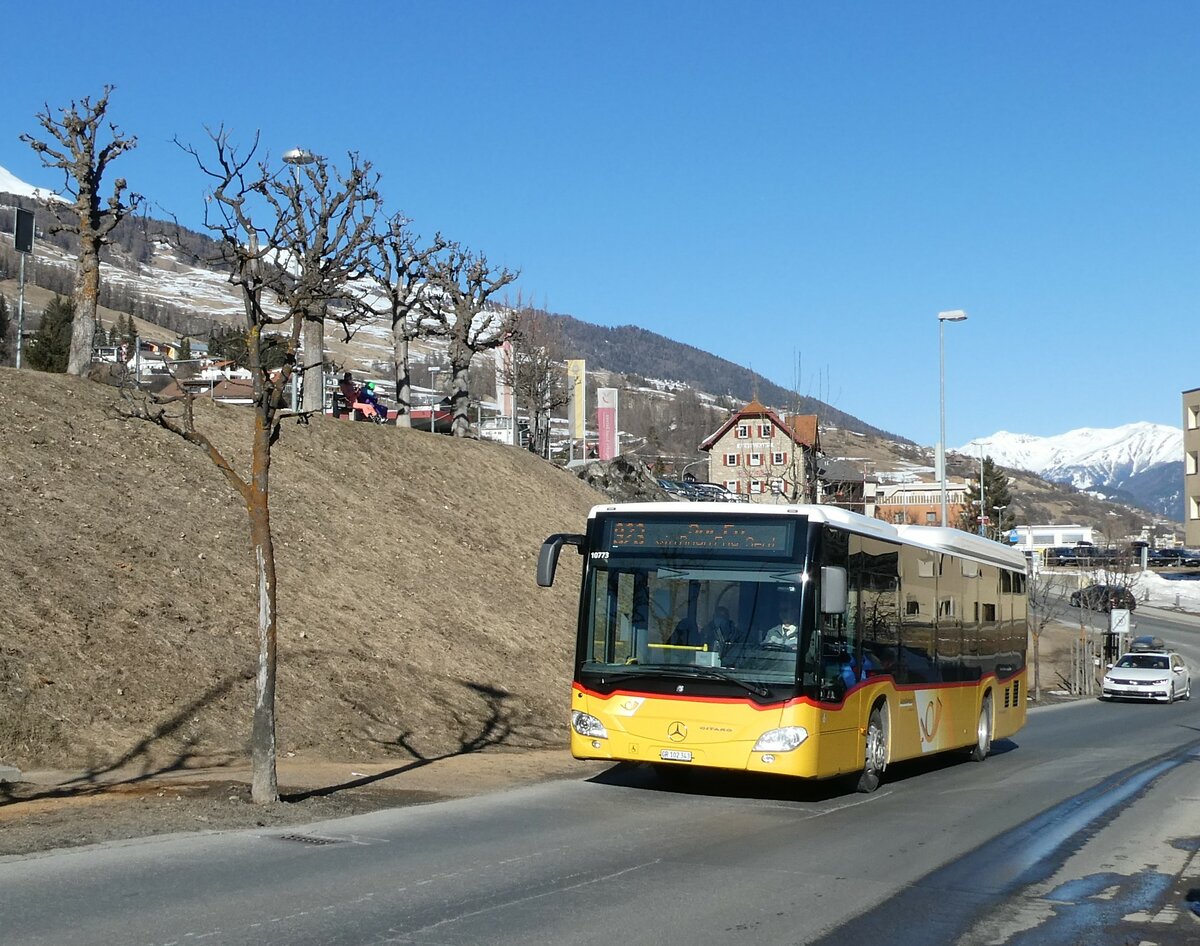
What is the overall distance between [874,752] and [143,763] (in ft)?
26.5

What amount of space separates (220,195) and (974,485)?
120876 mm

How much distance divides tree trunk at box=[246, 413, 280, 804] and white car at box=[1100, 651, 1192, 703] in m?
36.2

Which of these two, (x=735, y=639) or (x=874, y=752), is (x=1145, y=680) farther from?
(x=735, y=639)

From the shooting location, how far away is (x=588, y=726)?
→ 13938mm

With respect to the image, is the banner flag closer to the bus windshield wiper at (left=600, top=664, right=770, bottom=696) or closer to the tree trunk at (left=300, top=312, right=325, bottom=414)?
the tree trunk at (left=300, top=312, right=325, bottom=414)

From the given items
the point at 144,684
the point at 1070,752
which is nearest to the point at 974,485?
the point at 1070,752

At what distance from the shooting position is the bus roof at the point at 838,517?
45.4ft

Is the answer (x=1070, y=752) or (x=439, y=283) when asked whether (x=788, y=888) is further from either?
(x=439, y=283)

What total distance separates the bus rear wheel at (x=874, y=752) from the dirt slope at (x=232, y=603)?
19.9 ft

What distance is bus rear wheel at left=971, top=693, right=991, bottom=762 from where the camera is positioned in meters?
20.3

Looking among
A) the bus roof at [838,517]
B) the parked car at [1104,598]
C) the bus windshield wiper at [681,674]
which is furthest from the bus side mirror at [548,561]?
the parked car at [1104,598]

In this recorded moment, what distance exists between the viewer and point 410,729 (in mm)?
19234

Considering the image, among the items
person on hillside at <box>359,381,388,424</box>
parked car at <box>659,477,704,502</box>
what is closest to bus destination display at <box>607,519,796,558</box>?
person on hillside at <box>359,381,388,424</box>

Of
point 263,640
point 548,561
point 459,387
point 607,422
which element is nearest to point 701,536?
point 548,561
